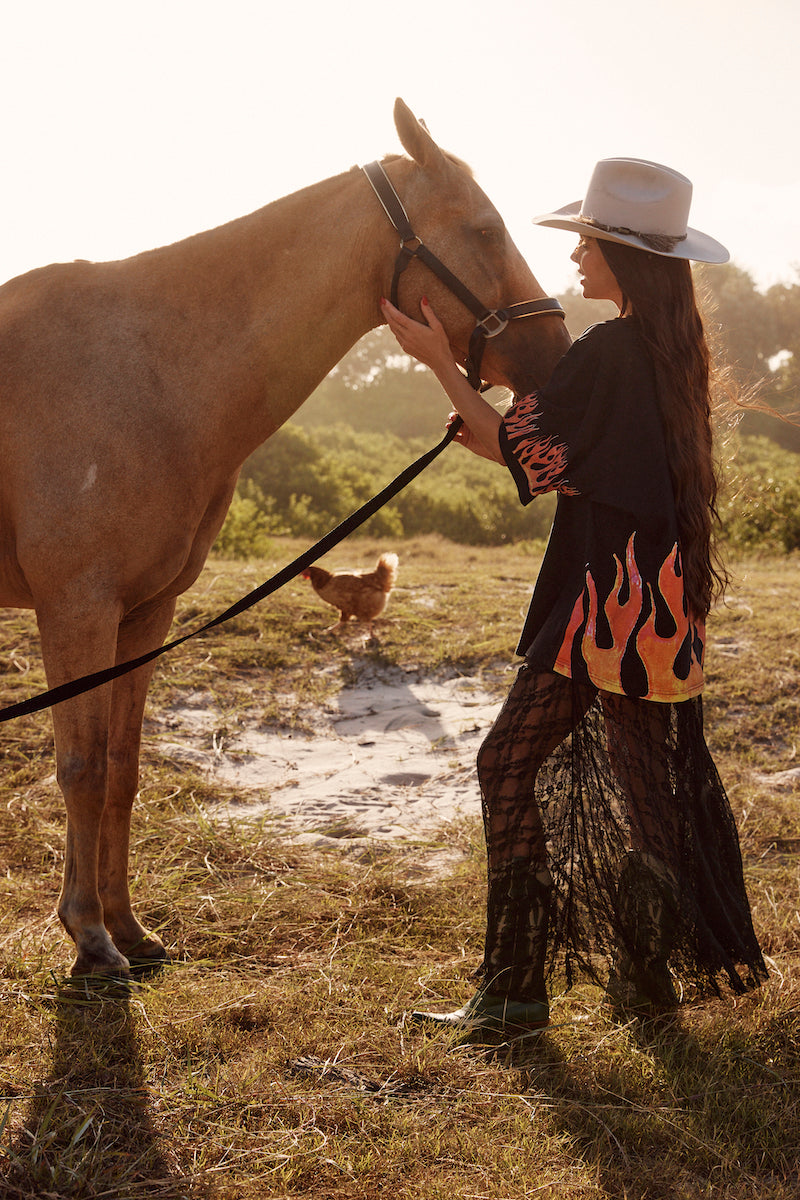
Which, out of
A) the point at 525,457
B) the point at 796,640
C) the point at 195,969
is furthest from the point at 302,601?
the point at 525,457

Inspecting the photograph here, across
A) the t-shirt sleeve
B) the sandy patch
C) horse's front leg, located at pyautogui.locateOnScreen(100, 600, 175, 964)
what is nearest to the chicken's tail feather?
the sandy patch

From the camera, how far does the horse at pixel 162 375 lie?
2.23 meters

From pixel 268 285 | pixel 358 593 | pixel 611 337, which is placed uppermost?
pixel 268 285

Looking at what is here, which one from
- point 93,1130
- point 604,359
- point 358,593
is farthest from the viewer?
point 358,593

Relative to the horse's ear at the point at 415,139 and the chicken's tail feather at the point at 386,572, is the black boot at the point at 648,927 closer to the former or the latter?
the horse's ear at the point at 415,139

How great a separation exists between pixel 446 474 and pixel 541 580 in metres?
20.0

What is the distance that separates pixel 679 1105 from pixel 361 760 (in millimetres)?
2596

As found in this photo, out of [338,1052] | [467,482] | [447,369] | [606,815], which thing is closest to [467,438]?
[447,369]

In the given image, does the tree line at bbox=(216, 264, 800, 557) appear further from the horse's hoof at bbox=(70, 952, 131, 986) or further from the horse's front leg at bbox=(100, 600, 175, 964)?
the horse's hoof at bbox=(70, 952, 131, 986)

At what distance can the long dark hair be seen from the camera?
210 centimetres

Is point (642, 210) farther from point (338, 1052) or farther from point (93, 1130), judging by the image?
point (93, 1130)

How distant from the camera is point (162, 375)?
234cm

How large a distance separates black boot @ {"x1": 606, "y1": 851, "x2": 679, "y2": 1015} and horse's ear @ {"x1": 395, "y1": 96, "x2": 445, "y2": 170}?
6.40 ft

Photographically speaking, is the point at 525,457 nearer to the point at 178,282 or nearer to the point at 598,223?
the point at 598,223
